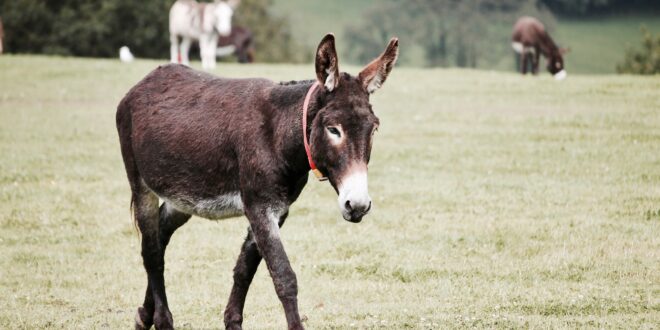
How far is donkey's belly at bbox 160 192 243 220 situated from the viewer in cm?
711

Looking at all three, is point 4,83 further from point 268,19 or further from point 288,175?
point 268,19

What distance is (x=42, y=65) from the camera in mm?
31172

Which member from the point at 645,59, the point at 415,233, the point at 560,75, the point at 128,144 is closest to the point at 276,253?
the point at 128,144

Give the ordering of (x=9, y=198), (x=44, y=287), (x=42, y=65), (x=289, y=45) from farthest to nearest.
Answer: (x=289, y=45), (x=42, y=65), (x=9, y=198), (x=44, y=287)

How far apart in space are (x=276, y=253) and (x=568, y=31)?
276ft

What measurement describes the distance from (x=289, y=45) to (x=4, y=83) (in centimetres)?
5730

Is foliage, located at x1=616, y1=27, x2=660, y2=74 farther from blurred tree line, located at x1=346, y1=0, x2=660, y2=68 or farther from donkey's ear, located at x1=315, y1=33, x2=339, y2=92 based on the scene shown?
donkey's ear, located at x1=315, y1=33, x2=339, y2=92

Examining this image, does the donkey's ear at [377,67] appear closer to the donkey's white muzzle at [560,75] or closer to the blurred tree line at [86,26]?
the donkey's white muzzle at [560,75]

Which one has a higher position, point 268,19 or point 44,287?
point 44,287

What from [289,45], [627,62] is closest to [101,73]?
[627,62]

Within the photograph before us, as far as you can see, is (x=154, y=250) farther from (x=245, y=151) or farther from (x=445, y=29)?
(x=445, y=29)

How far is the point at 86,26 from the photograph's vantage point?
182 feet

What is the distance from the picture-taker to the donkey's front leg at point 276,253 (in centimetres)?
652

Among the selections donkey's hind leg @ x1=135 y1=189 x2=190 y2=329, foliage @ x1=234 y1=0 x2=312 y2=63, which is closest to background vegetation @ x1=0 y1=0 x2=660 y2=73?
foliage @ x1=234 y1=0 x2=312 y2=63
